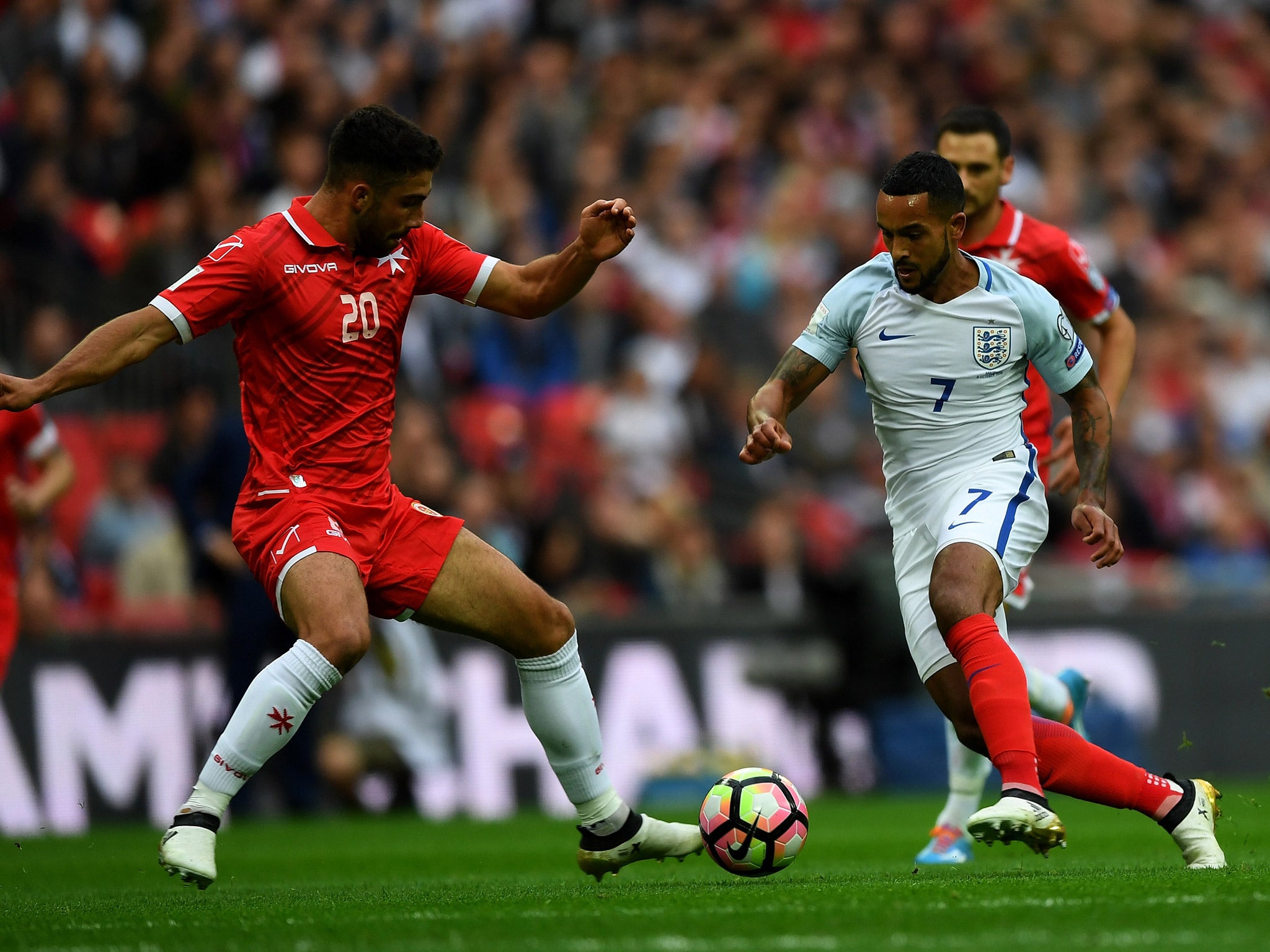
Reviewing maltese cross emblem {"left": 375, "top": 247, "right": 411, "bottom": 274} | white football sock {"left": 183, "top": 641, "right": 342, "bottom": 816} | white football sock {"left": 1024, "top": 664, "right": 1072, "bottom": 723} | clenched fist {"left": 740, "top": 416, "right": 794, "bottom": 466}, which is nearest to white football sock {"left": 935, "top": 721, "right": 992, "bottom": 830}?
white football sock {"left": 1024, "top": 664, "right": 1072, "bottom": 723}

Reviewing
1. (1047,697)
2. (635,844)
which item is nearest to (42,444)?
(635,844)

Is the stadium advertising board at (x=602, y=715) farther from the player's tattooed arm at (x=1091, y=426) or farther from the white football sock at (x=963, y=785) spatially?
the player's tattooed arm at (x=1091, y=426)

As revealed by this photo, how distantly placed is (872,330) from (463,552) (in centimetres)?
167

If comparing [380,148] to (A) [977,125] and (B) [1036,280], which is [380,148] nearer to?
(A) [977,125]

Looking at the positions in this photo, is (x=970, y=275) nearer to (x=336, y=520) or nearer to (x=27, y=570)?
(x=336, y=520)

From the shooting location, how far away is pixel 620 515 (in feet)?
45.9

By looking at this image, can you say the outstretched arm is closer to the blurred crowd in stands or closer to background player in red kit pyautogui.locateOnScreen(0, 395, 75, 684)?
background player in red kit pyautogui.locateOnScreen(0, 395, 75, 684)

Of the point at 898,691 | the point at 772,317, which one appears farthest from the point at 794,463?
the point at 898,691

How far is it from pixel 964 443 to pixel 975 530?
399 millimetres

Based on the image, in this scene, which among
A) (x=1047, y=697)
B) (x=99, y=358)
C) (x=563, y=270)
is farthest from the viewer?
(x=1047, y=697)

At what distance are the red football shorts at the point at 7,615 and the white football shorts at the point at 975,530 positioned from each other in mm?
4299

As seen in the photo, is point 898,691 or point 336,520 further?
point 898,691

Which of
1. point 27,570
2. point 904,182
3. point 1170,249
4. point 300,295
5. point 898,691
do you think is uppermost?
point 904,182

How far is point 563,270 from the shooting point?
6.70 meters
